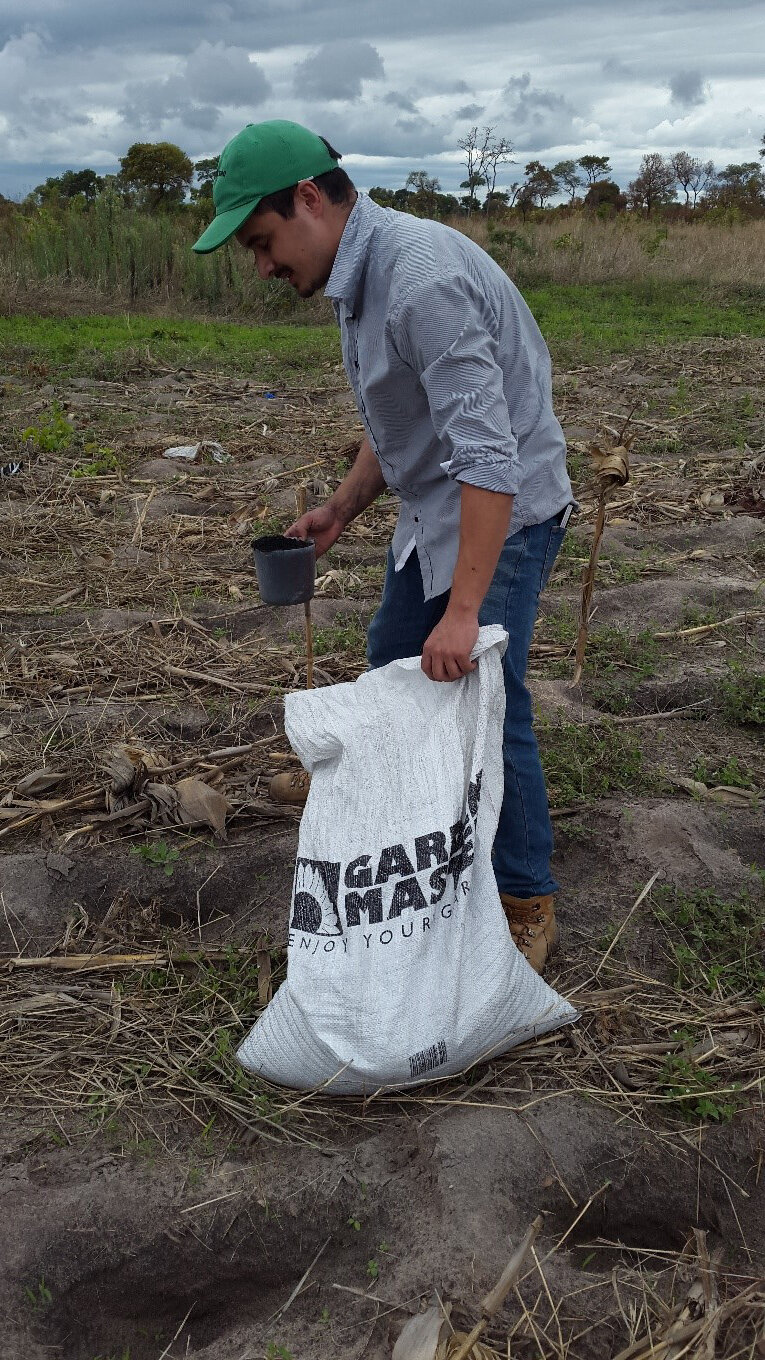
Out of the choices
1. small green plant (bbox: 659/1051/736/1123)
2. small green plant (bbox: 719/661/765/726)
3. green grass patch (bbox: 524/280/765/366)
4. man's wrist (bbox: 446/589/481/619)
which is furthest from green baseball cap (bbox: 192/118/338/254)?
green grass patch (bbox: 524/280/765/366)

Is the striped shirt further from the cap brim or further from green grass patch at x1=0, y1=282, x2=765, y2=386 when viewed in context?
green grass patch at x1=0, y1=282, x2=765, y2=386

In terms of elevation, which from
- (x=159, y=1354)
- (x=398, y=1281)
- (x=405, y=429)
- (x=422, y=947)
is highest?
(x=405, y=429)

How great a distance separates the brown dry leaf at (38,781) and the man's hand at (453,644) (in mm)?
1579

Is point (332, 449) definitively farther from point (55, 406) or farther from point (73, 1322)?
point (73, 1322)

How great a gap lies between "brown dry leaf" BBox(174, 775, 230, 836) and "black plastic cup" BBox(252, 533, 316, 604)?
58 cm

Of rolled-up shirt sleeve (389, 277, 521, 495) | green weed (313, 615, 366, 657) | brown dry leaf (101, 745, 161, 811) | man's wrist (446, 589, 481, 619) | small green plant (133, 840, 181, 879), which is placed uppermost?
rolled-up shirt sleeve (389, 277, 521, 495)

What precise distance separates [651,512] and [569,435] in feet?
5.53

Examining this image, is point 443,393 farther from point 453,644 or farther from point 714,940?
point 714,940

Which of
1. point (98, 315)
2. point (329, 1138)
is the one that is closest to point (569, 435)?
point (329, 1138)

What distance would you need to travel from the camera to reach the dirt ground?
6.06 ft

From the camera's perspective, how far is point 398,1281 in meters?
1.80

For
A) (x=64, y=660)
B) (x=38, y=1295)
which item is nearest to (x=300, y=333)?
(x=64, y=660)

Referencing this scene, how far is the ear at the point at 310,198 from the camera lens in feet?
6.37

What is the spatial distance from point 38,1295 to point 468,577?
4.78ft
